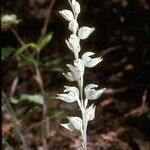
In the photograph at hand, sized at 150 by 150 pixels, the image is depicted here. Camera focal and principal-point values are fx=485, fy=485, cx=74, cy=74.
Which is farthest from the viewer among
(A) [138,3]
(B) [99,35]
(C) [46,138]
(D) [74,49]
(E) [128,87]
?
(B) [99,35]

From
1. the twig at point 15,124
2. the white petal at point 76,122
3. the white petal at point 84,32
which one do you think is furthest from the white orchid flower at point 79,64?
the twig at point 15,124

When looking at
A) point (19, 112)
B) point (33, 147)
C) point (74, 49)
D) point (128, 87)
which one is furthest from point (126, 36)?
point (74, 49)

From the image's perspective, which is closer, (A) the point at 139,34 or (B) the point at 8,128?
(B) the point at 8,128

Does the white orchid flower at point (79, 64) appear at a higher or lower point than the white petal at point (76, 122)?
higher

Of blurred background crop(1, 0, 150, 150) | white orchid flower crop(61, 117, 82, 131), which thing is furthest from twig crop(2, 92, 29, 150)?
white orchid flower crop(61, 117, 82, 131)

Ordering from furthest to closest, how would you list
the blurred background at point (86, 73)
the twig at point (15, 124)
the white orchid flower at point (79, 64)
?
the blurred background at point (86, 73) < the twig at point (15, 124) < the white orchid flower at point (79, 64)

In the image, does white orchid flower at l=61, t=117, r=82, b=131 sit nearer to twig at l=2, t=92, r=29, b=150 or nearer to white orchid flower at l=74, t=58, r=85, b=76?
white orchid flower at l=74, t=58, r=85, b=76

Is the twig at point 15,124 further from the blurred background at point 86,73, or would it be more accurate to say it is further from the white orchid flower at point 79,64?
the white orchid flower at point 79,64

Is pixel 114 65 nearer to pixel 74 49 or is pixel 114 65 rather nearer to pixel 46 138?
pixel 46 138
